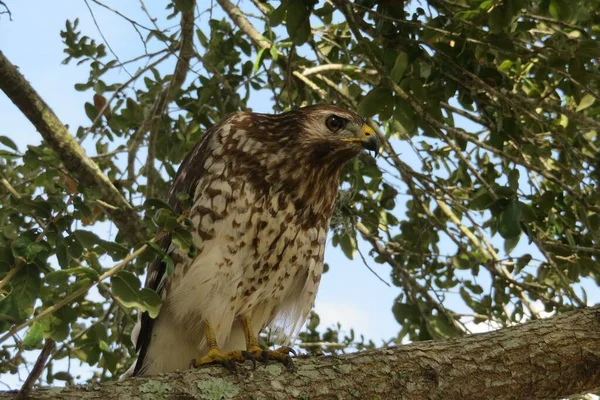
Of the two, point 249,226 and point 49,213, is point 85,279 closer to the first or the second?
point 49,213

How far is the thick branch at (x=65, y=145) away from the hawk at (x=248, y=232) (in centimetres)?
28

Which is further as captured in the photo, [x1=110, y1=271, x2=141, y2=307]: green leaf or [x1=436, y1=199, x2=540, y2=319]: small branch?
[x1=436, y1=199, x2=540, y2=319]: small branch

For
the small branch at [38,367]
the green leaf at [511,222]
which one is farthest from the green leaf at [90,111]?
the small branch at [38,367]

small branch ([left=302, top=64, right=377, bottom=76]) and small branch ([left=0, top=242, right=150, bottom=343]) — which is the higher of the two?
small branch ([left=302, top=64, right=377, bottom=76])

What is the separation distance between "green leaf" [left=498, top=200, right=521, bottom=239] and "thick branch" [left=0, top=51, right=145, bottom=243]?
1.87m

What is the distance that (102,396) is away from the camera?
8.79 ft

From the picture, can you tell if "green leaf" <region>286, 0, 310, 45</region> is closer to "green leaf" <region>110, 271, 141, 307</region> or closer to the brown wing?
the brown wing

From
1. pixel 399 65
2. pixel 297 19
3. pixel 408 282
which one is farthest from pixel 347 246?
pixel 297 19

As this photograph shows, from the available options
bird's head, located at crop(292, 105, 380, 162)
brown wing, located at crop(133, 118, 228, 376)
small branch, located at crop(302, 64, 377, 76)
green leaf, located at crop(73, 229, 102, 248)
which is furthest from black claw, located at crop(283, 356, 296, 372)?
small branch, located at crop(302, 64, 377, 76)

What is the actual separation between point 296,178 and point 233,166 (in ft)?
1.12

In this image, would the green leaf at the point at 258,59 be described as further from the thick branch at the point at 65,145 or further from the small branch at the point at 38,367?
the small branch at the point at 38,367

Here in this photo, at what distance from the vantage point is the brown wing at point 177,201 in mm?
Result: 4027

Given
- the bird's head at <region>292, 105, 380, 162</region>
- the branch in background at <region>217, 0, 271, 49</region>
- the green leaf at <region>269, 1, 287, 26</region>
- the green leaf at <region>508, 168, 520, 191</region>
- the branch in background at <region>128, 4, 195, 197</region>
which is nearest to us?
the green leaf at <region>269, 1, 287, 26</region>

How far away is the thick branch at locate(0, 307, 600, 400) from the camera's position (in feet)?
9.91
